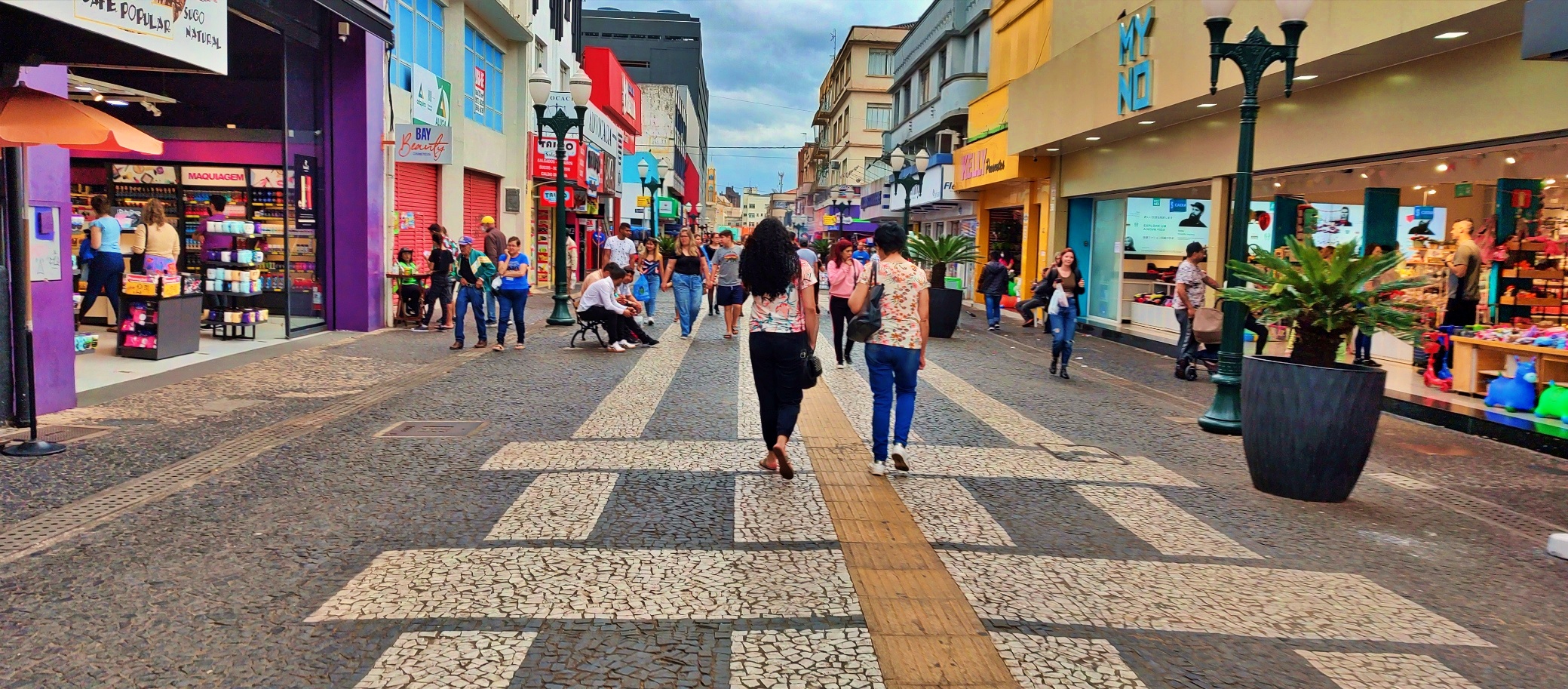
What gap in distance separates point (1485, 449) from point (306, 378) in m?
11.2

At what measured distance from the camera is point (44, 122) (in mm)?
6957

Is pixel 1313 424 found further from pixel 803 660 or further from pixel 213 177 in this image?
pixel 213 177

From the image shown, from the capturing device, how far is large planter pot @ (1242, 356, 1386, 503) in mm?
6520

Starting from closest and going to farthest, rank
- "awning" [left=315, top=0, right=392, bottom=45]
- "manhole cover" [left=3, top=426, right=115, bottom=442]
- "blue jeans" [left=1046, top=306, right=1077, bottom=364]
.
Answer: "manhole cover" [left=3, top=426, right=115, bottom=442] < "blue jeans" [left=1046, top=306, right=1077, bottom=364] < "awning" [left=315, top=0, right=392, bottom=45]

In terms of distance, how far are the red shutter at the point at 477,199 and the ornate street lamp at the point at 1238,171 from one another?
59.3 ft

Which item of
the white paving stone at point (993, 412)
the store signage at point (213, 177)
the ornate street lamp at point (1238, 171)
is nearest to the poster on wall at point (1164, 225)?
the white paving stone at point (993, 412)

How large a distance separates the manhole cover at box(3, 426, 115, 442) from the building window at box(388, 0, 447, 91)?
32.7 ft

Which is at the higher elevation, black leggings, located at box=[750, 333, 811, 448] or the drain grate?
→ black leggings, located at box=[750, 333, 811, 448]

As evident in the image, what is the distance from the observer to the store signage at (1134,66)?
1577cm

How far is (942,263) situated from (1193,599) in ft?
50.4

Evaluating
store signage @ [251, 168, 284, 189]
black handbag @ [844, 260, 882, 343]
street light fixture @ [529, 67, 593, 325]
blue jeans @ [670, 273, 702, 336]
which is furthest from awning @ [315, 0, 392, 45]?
black handbag @ [844, 260, 882, 343]

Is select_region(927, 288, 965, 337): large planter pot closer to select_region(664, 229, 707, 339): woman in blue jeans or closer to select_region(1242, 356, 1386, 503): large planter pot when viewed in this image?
select_region(664, 229, 707, 339): woman in blue jeans

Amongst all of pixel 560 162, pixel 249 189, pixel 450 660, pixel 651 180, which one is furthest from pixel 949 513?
pixel 651 180

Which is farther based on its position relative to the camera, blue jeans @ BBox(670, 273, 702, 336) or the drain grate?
blue jeans @ BBox(670, 273, 702, 336)
